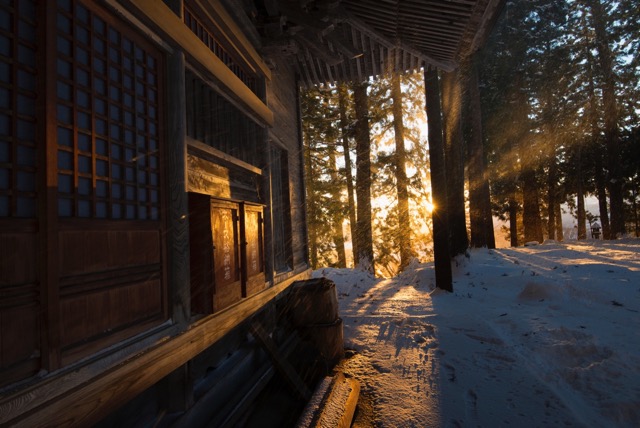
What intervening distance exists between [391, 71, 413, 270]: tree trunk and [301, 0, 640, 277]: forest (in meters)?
0.06

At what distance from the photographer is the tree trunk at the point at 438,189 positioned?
8219 mm

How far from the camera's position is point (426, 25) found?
19.3 feet

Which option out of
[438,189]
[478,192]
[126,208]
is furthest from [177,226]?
[478,192]

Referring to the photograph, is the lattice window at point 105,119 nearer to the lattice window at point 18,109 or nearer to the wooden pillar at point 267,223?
the lattice window at point 18,109

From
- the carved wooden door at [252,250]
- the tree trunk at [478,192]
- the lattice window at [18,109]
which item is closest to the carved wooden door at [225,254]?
the carved wooden door at [252,250]

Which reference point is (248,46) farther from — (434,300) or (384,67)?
(434,300)

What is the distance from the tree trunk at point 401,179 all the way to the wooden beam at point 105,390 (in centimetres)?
1579

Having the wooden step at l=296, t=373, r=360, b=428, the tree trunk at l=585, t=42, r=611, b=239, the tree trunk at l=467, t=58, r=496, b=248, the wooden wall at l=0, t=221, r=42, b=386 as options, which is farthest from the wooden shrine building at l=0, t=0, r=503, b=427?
the tree trunk at l=585, t=42, r=611, b=239

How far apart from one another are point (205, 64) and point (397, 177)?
1571 cm

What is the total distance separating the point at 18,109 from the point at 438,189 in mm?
8040

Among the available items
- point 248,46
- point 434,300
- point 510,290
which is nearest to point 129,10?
point 248,46

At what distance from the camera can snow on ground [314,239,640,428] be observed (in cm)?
324

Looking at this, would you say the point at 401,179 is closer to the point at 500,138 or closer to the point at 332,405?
the point at 500,138

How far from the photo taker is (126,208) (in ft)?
8.32
